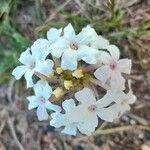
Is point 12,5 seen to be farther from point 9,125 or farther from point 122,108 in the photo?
point 122,108

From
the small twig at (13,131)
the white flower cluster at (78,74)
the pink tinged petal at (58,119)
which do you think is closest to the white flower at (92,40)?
the white flower cluster at (78,74)

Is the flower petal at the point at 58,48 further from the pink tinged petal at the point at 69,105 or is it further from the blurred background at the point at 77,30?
the blurred background at the point at 77,30

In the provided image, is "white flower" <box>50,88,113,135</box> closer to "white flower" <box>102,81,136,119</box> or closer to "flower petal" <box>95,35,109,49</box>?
"white flower" <box>102,81,136,119</box>

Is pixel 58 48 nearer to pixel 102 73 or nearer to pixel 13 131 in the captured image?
pixel 102 73

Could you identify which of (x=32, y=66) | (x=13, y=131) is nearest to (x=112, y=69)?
(x=32, y=66)

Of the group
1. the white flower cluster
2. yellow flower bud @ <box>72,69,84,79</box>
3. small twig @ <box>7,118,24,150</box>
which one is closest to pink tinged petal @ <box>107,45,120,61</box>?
the white flower cluster

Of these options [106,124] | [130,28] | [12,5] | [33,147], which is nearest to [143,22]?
[130,28]

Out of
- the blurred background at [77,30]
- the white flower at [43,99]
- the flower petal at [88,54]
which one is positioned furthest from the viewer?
the blurred background at [77,30]

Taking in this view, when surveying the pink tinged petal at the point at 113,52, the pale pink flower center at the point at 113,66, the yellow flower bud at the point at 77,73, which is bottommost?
the pale pink flower center at the point at 113,66
